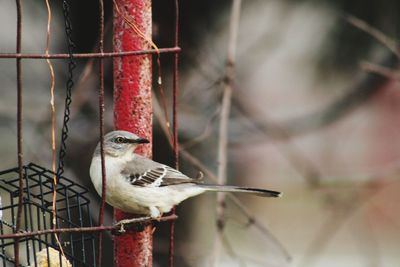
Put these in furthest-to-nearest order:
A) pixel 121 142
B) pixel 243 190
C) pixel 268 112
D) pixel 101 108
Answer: pixel 268 112
pixel 243 190
pixel 121 142
pixel 101 108

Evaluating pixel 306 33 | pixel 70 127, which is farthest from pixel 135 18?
pixel 306 33

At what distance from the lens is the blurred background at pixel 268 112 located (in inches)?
253

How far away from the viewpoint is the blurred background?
643cm

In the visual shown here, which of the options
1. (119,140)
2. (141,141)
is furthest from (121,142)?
(141,141)

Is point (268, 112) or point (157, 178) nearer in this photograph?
point (157, 178)

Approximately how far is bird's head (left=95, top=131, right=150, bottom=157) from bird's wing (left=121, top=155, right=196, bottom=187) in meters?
0.09

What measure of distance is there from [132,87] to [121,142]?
27cm

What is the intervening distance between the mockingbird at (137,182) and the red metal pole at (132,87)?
0.10 m

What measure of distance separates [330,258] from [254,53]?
4.27 m

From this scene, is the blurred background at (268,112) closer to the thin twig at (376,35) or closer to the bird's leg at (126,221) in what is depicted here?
the thin twig at (376,35)

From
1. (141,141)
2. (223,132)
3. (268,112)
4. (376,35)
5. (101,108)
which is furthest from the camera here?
(268,112)

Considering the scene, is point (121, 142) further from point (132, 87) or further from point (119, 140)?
point (132, 87)

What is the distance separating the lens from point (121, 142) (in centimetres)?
434

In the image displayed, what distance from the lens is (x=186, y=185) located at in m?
4.68
